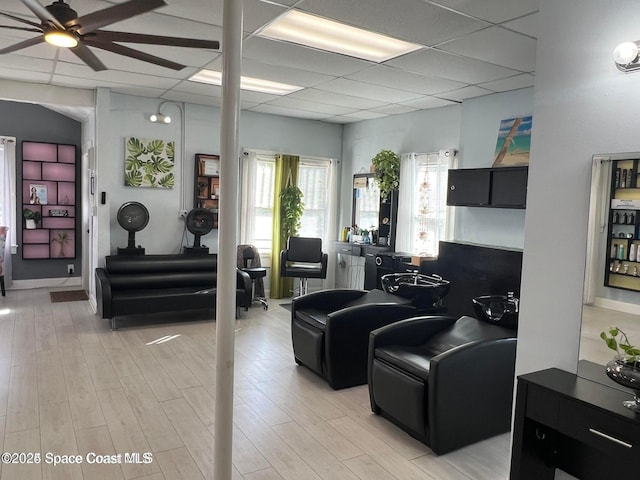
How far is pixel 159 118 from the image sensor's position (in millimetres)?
5961

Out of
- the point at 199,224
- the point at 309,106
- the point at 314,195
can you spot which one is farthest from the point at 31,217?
the point at 309,106

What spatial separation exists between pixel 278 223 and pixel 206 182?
47.1 inches

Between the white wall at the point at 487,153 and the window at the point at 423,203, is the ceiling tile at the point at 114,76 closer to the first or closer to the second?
the window at the point at 423,203

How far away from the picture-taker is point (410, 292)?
4.11 m

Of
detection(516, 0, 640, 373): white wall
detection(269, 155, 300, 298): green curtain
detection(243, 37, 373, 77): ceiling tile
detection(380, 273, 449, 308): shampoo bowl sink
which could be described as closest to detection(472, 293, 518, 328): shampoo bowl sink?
detection(380, 273, 449, 308): shampoo bowl sink

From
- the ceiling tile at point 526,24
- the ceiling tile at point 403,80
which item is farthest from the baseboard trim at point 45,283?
the ceiling tile at point 526,24

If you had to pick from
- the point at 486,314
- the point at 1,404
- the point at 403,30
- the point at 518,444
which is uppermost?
the point at 403,30

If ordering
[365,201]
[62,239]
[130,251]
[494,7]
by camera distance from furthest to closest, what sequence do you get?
[62,239]
[365,201]
[130,251]
[494,7]

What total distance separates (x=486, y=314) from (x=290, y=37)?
2.55 metres

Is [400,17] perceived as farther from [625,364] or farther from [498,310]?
[625,364]

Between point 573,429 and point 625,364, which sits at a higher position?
point 625,364

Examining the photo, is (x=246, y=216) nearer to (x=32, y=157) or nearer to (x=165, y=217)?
(x=165, y=217)

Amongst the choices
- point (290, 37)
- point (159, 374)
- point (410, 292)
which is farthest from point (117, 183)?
point (410, 292)

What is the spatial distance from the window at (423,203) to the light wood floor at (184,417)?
224 cm
